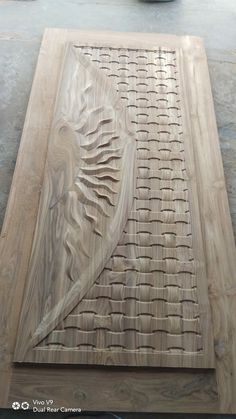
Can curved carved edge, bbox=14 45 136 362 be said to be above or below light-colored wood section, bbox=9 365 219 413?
above

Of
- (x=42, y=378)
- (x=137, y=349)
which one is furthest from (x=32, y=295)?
(x=137, y=349)

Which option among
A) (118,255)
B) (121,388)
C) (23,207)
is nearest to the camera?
(121,388)

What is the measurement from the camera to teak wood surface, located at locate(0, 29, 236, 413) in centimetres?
102

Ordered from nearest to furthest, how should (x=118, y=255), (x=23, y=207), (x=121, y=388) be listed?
(x=121, y=388)
(x=118, y=255)
(x=23, y=207)

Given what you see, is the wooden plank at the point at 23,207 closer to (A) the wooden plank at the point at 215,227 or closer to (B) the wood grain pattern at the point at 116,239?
(B) the wood grain pattern at the point at 116,239

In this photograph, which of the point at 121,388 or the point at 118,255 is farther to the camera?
the point at 118,255

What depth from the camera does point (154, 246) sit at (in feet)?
4.00

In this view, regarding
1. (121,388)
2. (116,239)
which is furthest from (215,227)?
(121,388)

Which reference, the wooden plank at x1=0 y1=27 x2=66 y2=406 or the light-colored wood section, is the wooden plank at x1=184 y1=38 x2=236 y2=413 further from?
the wooden plank at x1=0 y1=27 x2=66 y2=406

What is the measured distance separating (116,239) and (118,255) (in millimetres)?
55

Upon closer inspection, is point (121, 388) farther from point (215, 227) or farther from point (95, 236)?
point (215, 227)

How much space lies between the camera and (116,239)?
4.00 feet

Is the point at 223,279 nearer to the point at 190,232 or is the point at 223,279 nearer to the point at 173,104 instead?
the point at 190,232

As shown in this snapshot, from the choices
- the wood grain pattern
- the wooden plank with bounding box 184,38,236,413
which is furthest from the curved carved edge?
the wooden plank with bounding box 184,38,236,413
